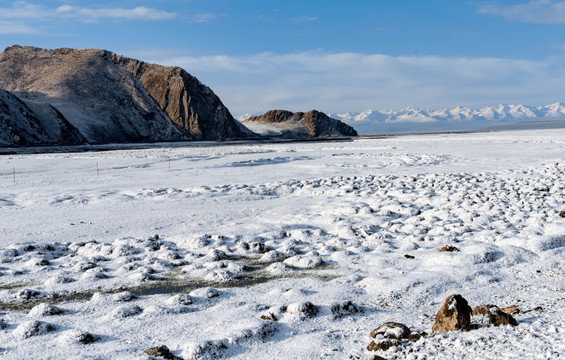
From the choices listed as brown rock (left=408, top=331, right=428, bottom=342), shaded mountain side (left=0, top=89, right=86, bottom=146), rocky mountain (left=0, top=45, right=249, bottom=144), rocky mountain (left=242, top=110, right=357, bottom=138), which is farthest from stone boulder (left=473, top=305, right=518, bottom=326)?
rocky mountain (left=242, top=110, right=357, bottom=138)

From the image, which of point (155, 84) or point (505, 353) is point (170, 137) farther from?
point (505, 353)

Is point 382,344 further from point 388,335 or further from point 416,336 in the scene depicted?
point 416,336

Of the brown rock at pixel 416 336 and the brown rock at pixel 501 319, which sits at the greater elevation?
the brown rock at pixel 501 319

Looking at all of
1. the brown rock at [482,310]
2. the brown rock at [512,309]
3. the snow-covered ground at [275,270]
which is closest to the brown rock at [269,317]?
the snow-covered ground at [275,270]

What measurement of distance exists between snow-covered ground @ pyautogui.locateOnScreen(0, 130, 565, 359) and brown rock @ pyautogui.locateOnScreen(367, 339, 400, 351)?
0.08m

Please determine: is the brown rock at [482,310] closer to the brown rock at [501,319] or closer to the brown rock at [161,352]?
the brown rock at [501,319]

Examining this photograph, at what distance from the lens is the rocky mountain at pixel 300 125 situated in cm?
15319

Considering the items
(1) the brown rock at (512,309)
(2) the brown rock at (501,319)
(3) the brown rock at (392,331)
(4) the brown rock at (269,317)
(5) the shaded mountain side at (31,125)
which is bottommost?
(4) the brown rock at (269,317)

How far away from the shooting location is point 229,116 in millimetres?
121312

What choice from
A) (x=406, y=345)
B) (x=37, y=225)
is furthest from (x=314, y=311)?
(x=37, y=225)

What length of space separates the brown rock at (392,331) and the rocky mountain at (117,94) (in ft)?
276

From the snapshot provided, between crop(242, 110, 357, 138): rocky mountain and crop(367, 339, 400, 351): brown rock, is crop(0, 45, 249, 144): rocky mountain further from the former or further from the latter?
crop(367, 339, 400, 351): brown rock

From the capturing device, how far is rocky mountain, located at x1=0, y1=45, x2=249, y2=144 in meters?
92.0

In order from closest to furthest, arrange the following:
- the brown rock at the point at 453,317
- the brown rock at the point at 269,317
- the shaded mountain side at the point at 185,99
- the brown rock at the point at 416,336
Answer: the brown rock at the point at 416,336, the brown rock at the point at 453,317, the brown rock at the point at 269,317, the shaded mountain side at the point at 185,99
